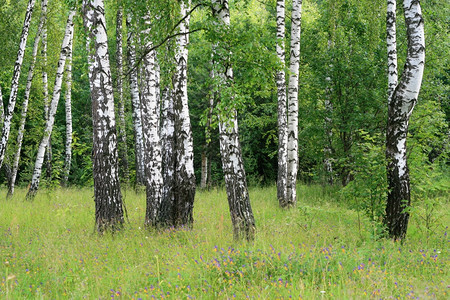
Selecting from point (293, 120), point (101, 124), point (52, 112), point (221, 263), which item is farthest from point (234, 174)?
point (52, 112)

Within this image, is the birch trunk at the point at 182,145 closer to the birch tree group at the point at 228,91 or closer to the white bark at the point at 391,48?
the birch tree group at the point at 228,91

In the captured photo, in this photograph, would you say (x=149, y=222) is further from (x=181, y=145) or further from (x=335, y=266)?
(x=335, y=266)

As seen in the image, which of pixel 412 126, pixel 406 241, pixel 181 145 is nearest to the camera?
pixel 406 241

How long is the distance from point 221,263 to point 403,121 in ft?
12.9

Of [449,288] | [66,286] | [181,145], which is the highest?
[181,145]

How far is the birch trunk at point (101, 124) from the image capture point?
7481mm

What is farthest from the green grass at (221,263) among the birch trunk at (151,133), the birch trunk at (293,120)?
the birch trunk at (293,120)

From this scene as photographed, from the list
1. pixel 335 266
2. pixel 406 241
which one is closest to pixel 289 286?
pixel 335 266

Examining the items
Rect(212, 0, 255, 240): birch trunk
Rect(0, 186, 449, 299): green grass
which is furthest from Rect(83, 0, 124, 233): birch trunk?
Rect(212, 0, 255, 240): birch trunk

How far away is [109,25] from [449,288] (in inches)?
1005

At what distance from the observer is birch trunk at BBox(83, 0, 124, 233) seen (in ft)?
24.5

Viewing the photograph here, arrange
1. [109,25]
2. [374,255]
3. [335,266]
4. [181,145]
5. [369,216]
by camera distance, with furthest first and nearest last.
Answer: [109,25], [181,145], [369,216], [374,255], [335,266]

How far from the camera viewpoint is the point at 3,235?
25.0ft

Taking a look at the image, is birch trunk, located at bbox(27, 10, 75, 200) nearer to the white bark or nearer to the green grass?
the green grass
